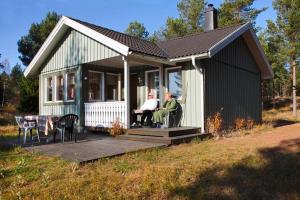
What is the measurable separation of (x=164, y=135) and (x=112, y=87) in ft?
→ 17.9

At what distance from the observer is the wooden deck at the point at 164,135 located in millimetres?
8897

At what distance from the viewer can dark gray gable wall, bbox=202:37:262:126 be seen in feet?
37.5

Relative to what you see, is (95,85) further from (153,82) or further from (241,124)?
Result: (241,124)

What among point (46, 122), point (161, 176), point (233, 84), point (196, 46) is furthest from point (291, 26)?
point (161, 176)

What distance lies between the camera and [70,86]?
43.4 ft

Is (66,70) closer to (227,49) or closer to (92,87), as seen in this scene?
(92,87)

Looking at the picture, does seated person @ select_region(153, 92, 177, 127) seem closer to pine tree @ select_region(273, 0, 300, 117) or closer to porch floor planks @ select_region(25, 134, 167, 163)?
porch floor planks @ select_region(25, 134, 167, 163)

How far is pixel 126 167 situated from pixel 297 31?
2644 cm

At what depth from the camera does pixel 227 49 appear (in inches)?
511

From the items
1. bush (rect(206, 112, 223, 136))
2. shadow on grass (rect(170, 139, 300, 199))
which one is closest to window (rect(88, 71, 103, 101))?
bush (rect(206, 112, 223, 136))

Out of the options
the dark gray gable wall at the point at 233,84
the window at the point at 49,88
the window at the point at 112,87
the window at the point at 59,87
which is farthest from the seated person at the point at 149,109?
the window at the point at 49,88

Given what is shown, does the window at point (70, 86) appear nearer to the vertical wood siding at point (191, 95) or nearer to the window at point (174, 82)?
the window at point (174, 82)

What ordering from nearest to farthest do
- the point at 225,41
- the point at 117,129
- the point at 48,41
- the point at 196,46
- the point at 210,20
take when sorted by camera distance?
the point at 117,129 < the point at 225,41 < the point at 196,46 < the point at 48,41 < the point at 210,20

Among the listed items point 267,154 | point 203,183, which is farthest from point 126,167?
point 267,154
